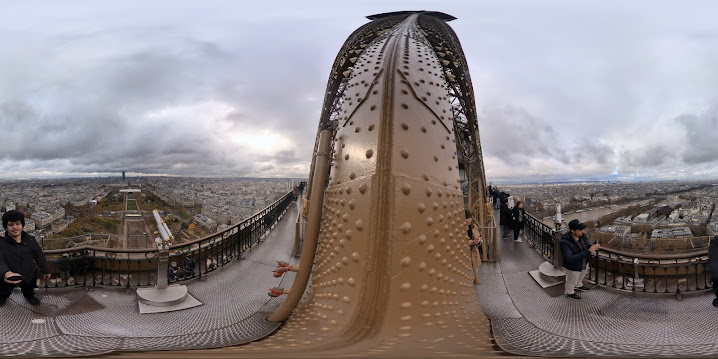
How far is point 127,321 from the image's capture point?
390 cm

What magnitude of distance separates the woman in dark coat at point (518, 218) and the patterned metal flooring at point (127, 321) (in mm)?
7646

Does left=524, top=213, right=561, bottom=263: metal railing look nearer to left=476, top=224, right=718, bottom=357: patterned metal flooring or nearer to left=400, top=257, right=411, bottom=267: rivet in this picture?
left=476, top=224, right=718, bottom=357: patterned metal flooring

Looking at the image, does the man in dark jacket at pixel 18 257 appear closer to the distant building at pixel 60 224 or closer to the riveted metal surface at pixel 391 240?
the riveted metal surface at pixel 391 240

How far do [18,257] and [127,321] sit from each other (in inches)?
64.7

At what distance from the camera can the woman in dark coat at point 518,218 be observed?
9445 mm

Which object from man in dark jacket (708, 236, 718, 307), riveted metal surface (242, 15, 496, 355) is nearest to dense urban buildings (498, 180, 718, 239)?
man in dark jacket (708, 236, 718, 307)

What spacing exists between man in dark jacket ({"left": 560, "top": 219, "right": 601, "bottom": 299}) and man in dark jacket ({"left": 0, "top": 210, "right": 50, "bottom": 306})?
770 centimetres

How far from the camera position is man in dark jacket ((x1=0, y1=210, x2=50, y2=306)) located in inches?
145

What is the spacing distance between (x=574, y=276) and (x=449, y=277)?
4.30 meters

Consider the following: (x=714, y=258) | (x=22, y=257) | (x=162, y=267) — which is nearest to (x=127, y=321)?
(x=162, y=267)

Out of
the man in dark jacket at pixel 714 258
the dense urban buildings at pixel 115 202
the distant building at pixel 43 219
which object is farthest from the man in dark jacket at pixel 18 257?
the man in dark jacket at pixel 714 258

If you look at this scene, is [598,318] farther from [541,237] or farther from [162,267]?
[162,267]

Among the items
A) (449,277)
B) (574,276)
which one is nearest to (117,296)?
(449,277)

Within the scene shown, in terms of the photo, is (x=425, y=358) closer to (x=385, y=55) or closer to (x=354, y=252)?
(x=354, y=252)
